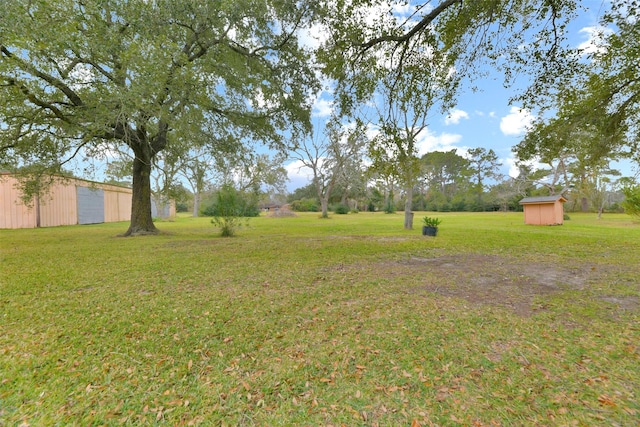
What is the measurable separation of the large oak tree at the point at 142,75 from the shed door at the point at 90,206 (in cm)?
942

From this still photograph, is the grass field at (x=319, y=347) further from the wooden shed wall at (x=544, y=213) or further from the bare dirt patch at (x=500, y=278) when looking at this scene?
the wooden shed wall at (x=544, y=213)

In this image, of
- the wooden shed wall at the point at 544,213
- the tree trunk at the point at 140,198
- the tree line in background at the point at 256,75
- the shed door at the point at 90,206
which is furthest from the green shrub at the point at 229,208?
the wooden shed wall at the point at 544,213

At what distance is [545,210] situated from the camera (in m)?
16.6

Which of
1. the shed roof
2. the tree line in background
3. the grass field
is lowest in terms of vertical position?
the grass field

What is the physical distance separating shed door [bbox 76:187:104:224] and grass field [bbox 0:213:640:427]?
1520cm

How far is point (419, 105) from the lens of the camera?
258 inches

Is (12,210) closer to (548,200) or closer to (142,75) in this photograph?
(142,75)

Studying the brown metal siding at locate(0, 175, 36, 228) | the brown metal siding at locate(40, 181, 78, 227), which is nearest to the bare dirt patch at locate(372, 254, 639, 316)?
the brown metal siding at locate(40, 181, 78, 227)

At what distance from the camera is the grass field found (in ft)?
5.65

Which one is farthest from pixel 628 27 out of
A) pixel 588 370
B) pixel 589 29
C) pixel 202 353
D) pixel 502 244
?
pixel 202 353

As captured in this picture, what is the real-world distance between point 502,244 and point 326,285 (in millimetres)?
7029

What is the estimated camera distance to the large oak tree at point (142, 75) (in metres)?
5.23

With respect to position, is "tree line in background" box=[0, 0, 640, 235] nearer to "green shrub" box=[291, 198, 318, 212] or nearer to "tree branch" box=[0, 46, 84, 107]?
"tree branch" box=[0, 46, 84, 107]

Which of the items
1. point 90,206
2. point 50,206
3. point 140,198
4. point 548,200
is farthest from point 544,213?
point 90,206
